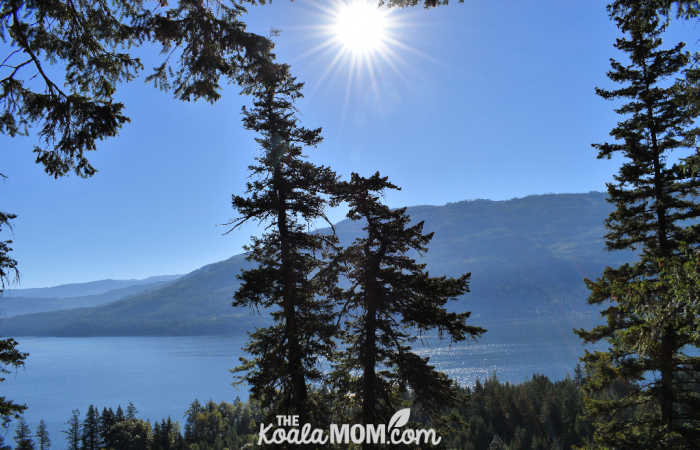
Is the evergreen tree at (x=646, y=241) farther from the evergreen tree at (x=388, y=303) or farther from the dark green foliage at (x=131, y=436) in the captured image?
the dark green foliage at (x=131, y=436)

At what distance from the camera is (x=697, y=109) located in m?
6.41

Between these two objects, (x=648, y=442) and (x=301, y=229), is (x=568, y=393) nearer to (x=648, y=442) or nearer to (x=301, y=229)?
(x=648, y=442)

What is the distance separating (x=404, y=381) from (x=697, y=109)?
9349 mm

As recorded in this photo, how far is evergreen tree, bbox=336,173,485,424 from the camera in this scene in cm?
1115

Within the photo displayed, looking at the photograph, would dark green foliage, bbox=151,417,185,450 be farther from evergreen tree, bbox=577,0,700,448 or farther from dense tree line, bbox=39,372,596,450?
evergreen tree, bbox=577,0,700,448

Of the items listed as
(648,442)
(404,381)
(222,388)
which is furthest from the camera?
(222,388)

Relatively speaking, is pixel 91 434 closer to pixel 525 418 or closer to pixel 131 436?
pixel 131 436

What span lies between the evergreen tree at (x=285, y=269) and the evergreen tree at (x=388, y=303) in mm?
1139

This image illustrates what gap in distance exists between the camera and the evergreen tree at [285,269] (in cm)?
1183

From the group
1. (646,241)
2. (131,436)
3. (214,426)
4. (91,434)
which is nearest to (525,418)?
(214,426)

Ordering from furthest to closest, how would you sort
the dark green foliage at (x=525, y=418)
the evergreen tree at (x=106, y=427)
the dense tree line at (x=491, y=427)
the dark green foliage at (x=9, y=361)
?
the dark green foliage at (x=525, y=418) → the dense tree line at (x=491, y=427) → the evergreen tree at (x=106, y=427) → the dark green foliage at (x=9, y=361)

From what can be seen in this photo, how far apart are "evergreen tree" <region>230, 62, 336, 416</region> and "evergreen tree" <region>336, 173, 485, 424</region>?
1139 mm

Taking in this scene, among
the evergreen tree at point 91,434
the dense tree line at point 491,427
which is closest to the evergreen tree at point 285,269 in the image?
the dense tree line at point 491,427

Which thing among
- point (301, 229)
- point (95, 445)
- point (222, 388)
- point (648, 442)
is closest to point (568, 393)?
point (648, 442)
